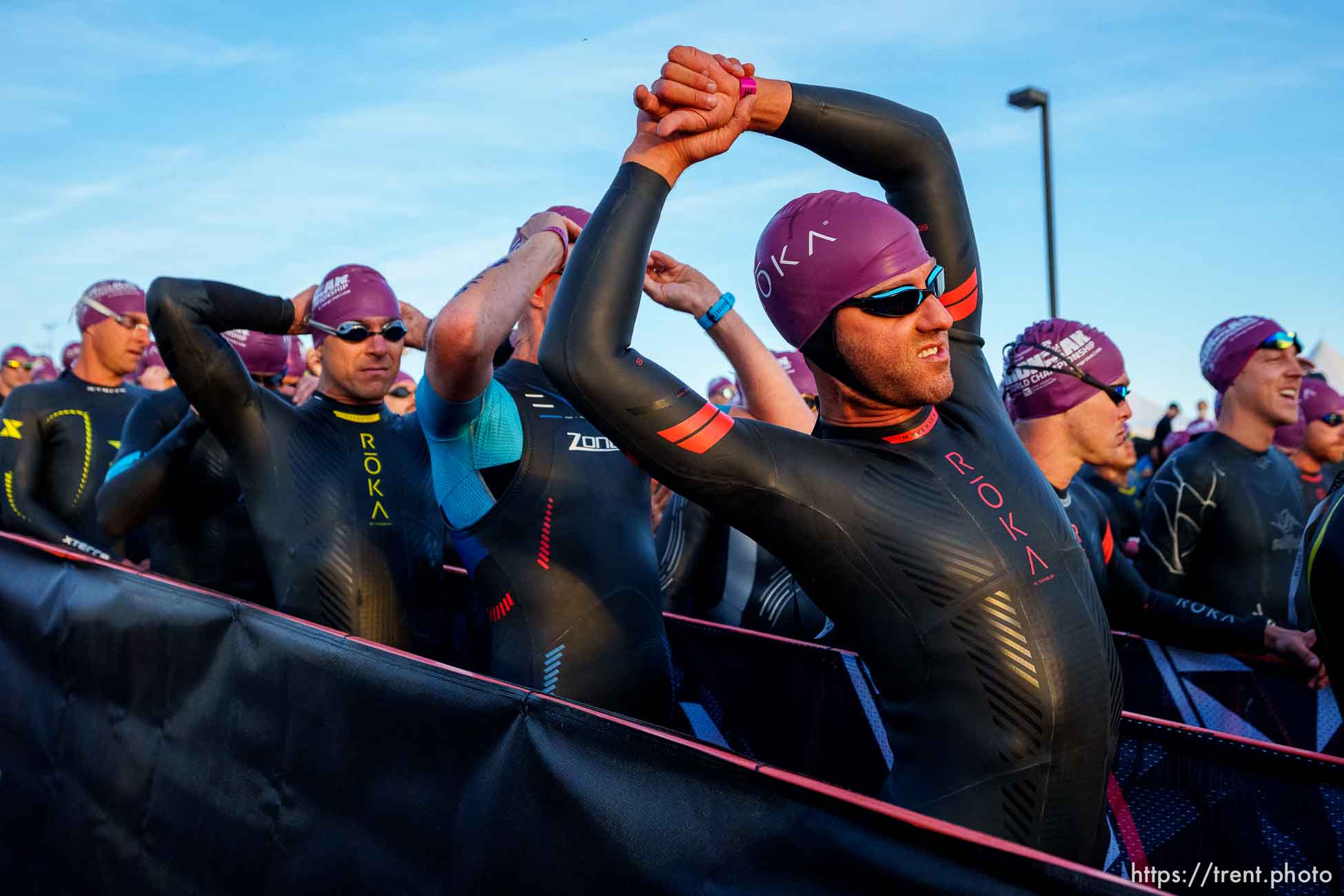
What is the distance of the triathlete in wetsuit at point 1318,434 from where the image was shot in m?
9.22

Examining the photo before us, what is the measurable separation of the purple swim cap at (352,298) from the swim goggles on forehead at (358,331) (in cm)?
2

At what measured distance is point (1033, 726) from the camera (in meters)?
2.12

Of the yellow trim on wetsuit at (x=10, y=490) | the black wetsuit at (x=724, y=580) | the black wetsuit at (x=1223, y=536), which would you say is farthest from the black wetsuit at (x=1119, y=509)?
the yellow trim on wetsuit at (x=10, y=490)

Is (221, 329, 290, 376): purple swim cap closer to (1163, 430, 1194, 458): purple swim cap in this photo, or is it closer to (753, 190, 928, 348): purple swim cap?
(753, 190, 928, 348): purple swim cap

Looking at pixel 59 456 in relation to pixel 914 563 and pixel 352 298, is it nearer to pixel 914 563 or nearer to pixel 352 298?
pixel 352 298

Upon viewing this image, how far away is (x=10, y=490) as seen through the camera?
6.84 m

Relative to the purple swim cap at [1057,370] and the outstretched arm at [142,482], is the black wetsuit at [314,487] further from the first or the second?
the purple swim cap at [1057,370]

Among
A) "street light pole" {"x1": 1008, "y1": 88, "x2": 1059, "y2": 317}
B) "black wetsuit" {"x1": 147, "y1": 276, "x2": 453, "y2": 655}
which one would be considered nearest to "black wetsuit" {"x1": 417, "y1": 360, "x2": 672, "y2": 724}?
"black wetsuit" {"x1": 147, "y1": 276, "x2": 453, "y2": 655}

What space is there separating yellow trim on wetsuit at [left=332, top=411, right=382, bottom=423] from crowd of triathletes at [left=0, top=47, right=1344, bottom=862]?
0.04 ft

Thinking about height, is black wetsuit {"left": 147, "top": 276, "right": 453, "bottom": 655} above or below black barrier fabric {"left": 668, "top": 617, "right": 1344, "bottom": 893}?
above

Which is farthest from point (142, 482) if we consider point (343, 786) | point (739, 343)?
point (739, 343)

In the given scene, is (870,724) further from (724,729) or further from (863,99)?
(863,99)

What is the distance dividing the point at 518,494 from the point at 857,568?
1.40m

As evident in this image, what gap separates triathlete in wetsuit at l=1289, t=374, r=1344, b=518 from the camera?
922 cm
